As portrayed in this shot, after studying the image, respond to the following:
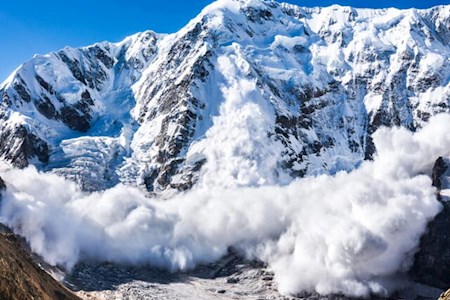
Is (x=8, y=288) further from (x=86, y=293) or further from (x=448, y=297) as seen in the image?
(x=86, y=293)

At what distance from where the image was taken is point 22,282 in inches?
3787

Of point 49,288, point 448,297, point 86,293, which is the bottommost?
point 448,297

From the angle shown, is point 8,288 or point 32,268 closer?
point 8,288

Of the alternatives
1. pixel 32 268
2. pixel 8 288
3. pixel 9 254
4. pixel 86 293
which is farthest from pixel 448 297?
pixel 86 293

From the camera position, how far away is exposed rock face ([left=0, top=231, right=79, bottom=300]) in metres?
88.7

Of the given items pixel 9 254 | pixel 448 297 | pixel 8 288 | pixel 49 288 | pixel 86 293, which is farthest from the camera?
pixel 86 293

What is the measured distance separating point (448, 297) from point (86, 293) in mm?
146153

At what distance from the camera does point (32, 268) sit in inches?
4850

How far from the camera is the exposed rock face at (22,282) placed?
88688 millimetres

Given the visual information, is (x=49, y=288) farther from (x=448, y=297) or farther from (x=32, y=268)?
(x=448, y=297)

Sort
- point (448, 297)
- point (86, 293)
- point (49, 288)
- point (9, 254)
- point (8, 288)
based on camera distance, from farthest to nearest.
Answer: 1. point (86, 293)
2. point (49, 288)
3. point (9, 254)
4. point (8, 288)
5. point (448, 297)

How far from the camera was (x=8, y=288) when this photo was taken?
87.8 m

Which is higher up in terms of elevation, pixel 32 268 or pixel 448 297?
pixel 32 268

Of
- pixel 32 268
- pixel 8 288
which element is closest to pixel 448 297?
pixel 8 288
